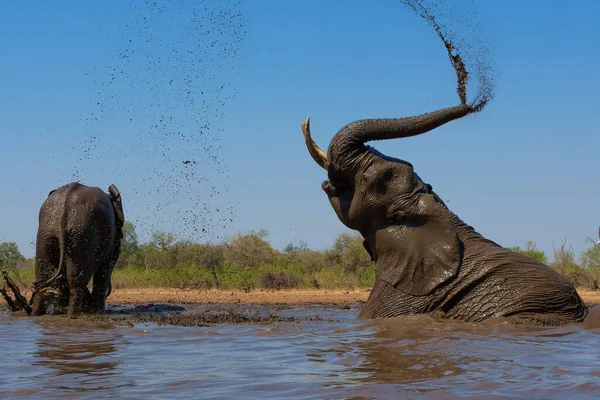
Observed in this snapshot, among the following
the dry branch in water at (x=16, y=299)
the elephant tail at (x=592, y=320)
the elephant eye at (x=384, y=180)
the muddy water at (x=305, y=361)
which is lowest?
the muddy water at (x=305, y=361)

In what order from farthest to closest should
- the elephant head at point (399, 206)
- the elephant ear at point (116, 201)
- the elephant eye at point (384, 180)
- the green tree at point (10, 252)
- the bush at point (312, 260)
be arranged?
the green tree at point (10, 252)
the bush at point (312, 260)
the elephant ear at point (116, 201)
the elephant eye at point (384, 180)
the elephant head at point (399, 206)

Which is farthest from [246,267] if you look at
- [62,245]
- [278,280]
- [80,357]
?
[80,357]

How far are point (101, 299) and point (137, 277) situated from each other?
8160 mm

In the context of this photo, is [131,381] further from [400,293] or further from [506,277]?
[506,277]

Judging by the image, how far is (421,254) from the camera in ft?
25.6

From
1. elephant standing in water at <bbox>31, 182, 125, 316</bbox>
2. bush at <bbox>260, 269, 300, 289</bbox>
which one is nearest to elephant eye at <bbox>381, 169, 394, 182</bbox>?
elephant standing in water at <bbox>31, 182, 125, 316</bbox>

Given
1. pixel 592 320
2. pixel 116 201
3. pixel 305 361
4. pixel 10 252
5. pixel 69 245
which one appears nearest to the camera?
pixel 305 361

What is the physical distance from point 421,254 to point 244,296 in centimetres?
856

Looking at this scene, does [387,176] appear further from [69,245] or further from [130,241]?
[130,241]

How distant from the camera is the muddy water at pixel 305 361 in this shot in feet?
16.2

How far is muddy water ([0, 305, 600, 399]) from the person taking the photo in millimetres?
4938

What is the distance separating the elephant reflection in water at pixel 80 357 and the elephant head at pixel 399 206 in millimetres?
2616

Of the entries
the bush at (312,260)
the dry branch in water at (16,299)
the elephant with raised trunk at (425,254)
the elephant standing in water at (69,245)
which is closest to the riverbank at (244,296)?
the dry branch in water at (16,299)

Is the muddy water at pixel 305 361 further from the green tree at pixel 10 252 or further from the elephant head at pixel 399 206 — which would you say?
the green tree at pixel 10 252
